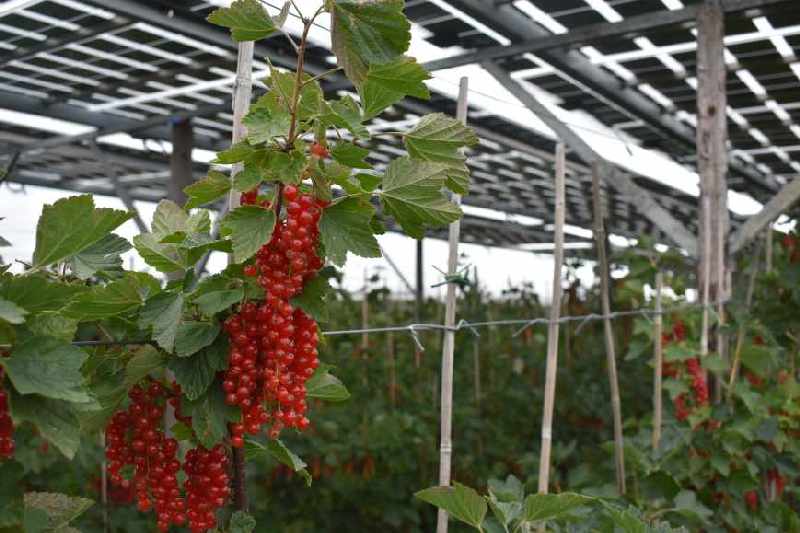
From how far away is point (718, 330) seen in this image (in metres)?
4.01

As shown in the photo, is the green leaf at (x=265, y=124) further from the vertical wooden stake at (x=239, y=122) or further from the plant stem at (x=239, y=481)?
the plant stem at (x=239, y=481)

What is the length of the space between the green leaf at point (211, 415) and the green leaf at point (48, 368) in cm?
27

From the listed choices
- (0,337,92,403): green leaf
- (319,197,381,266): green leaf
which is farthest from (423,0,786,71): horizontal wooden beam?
(0,337,92,403): green leaf

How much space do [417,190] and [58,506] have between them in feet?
1.99

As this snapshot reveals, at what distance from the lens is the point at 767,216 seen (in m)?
4.64

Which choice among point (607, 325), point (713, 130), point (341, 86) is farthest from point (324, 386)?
point (341, 86)

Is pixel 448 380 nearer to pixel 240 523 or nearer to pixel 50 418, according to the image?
pixel 240 523

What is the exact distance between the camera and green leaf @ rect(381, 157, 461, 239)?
1200 mm

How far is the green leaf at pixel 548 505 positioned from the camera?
1482 millimetres

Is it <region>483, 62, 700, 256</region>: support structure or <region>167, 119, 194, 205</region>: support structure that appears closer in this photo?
<region>483, 62, 700, 256</region>: support structure

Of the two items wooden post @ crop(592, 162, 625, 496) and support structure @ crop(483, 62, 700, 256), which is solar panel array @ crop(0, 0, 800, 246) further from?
wooden post @ crop(592, 162, 625, 496)

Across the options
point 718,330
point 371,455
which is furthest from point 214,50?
point 718,330

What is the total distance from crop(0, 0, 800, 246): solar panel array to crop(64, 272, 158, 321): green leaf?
3776 millimetres

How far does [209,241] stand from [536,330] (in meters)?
6.75
